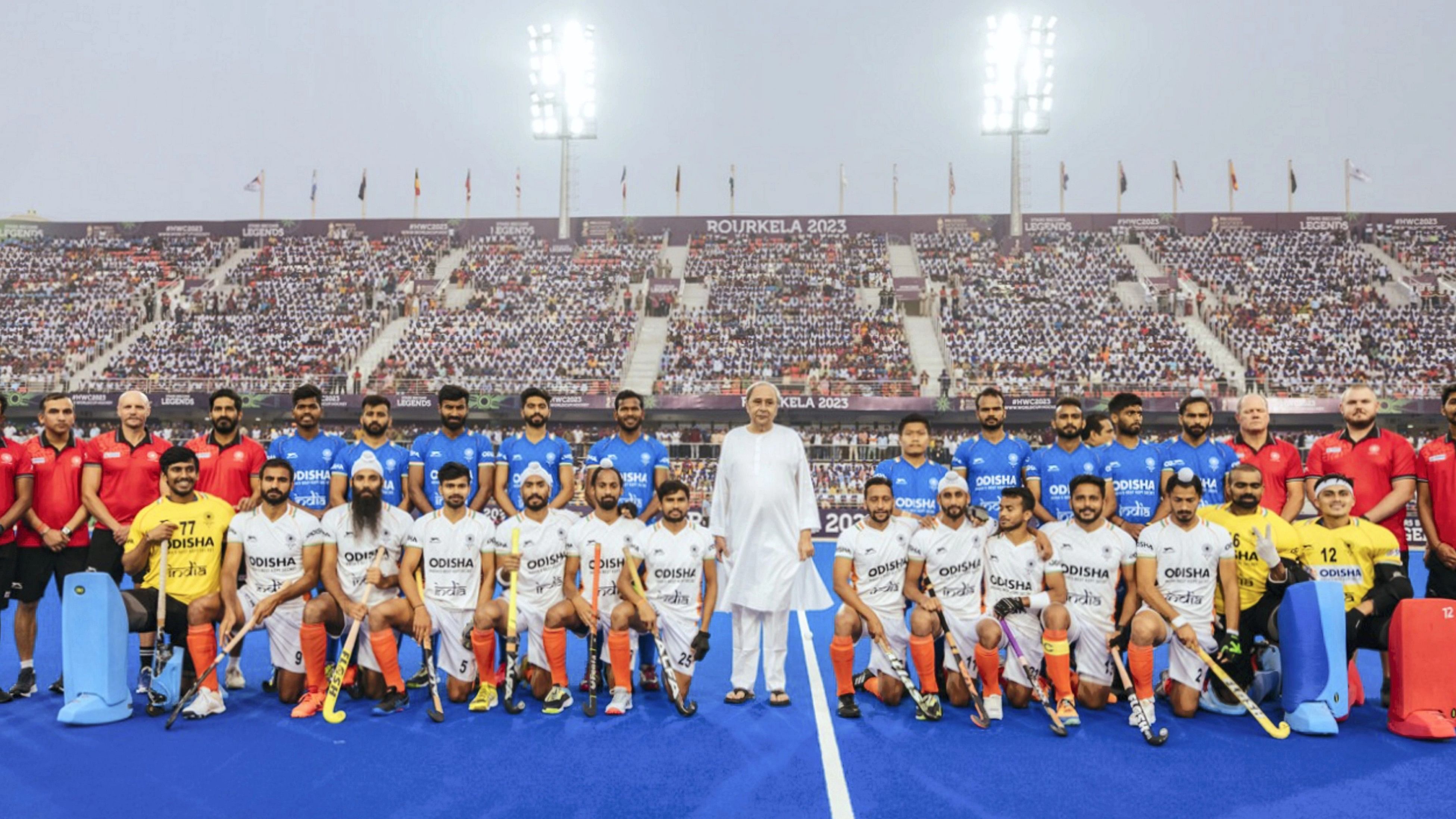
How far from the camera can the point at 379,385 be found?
3134 centimetres

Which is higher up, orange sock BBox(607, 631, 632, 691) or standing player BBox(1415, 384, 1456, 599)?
standing player BBox(1415, 384, 1456, 599)

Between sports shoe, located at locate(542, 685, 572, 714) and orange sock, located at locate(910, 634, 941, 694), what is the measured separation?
2.56 meters

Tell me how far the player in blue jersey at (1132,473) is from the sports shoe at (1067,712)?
1807 mm

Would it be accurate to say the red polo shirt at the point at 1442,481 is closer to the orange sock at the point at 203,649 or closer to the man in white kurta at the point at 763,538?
the man in white kurta at the point at 763,538

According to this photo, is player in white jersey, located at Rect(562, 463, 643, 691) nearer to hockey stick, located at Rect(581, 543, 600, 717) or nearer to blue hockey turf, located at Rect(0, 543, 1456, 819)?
hockey stick, located at Rect(581, 543, 600, 717)

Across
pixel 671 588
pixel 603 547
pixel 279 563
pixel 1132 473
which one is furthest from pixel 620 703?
pixel 1132 473

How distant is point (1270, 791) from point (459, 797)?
15.0ft

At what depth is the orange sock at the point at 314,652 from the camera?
274 inches

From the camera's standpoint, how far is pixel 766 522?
7363 mm

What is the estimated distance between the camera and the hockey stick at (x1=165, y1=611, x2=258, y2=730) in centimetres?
661

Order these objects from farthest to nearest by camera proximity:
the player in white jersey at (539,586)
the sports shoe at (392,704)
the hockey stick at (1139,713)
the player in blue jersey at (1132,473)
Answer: the player in blue jersey at (1132,473) → the player in white jersey at (539,586) → the sports shoe at (392,704) → the hockey stick at (1139,713)

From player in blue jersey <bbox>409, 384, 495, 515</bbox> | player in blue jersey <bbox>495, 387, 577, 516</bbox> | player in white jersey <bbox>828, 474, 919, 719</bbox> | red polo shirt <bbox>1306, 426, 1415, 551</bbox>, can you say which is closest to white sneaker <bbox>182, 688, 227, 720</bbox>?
player in blue jersey <bbox>409, 384, 495, 515</bbox>

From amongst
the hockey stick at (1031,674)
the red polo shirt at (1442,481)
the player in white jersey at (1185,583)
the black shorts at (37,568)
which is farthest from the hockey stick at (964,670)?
the black shorts at (37,568)

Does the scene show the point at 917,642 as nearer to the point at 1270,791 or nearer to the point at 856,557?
the point at 856,557
